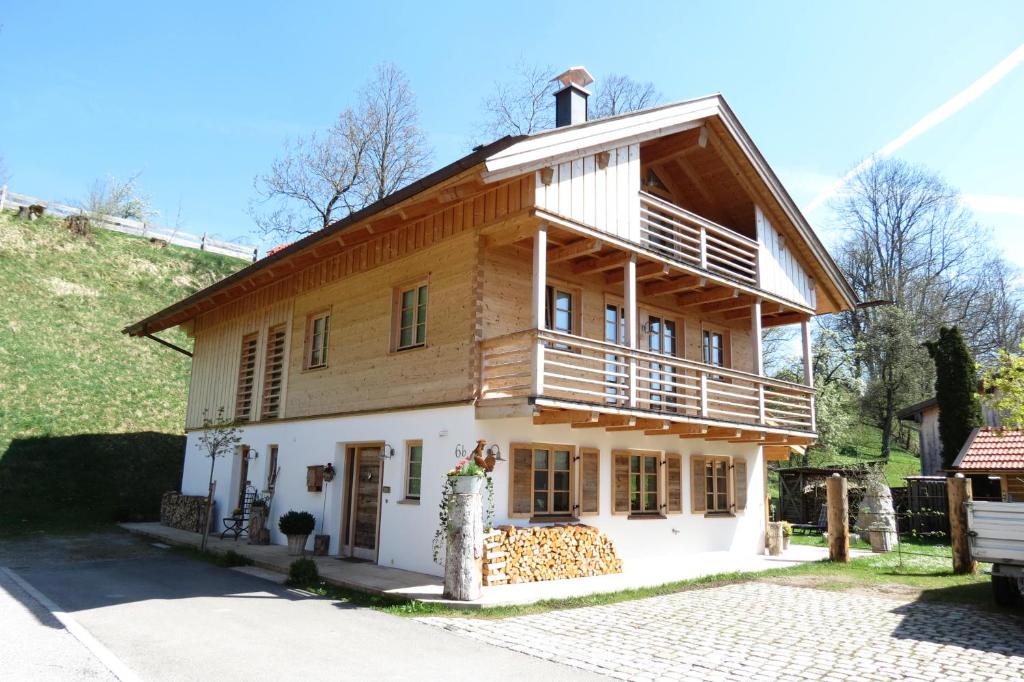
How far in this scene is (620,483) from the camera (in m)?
13.7

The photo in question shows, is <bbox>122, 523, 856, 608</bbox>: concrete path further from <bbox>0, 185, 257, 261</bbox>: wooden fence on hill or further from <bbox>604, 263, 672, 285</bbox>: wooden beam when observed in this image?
<bbox>0, 185, 257, 261</bbox>: wooden fence on hill

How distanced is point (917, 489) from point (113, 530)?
933 inches

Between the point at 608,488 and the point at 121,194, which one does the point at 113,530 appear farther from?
the point at 121,194

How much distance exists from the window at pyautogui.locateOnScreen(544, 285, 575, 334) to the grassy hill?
14531 mm

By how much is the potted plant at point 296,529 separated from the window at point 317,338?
3454 millimetres

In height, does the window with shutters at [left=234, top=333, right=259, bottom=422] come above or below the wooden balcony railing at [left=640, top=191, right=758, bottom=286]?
below

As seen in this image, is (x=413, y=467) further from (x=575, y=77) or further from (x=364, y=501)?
(x=575, y=77)

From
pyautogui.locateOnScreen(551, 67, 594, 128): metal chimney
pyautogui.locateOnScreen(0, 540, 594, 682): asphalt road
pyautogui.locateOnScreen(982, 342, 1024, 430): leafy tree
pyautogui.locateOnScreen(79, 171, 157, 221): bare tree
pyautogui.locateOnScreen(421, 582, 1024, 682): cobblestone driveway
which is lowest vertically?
pyautogui.locateOnScreen(0, 540, 594, 682): asphalt road

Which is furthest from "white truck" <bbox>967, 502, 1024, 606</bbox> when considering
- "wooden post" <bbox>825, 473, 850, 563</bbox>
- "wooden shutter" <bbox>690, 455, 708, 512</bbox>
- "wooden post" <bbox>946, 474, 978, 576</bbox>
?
"wooden shutter" <bbox>690, 455, 708, 512</bbox>

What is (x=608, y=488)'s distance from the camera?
43.8ft

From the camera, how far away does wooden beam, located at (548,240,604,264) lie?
12453 millimetres

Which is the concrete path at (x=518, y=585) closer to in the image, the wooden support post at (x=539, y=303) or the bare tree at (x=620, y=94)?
the wooden support post at (x=539, y=303)

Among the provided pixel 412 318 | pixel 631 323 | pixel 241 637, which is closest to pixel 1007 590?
pixel 631 323

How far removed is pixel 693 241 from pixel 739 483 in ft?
19.7
